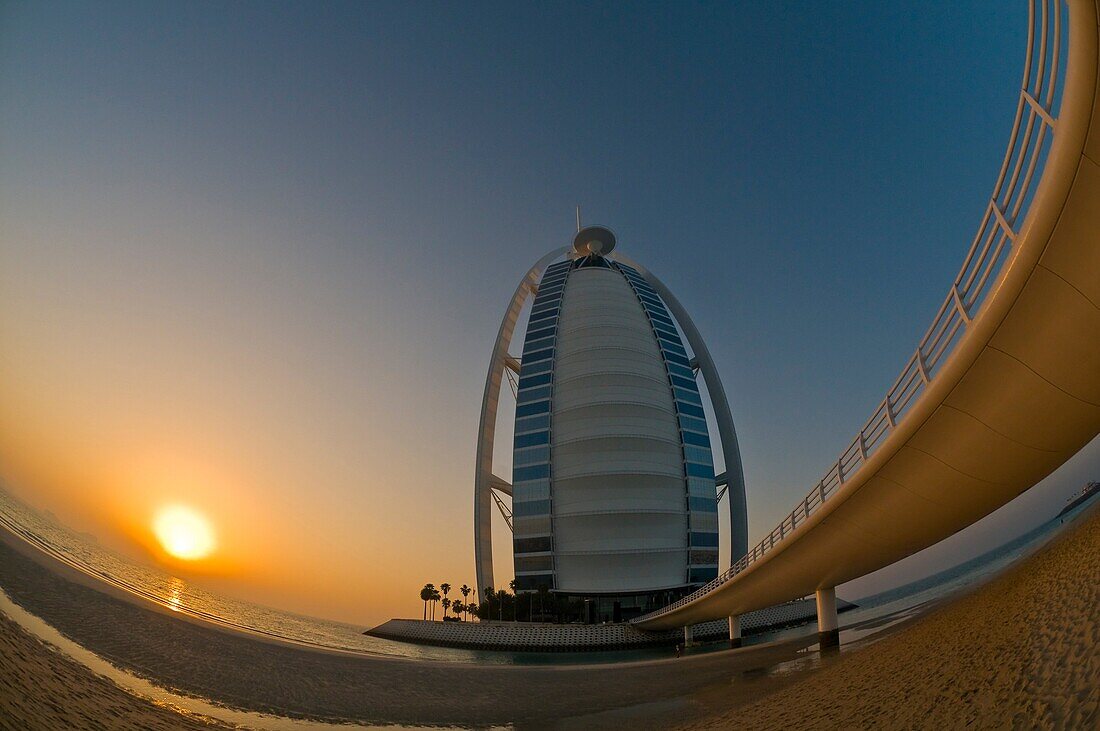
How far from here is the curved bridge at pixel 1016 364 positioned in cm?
611

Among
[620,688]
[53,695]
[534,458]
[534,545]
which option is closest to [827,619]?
[620,688]

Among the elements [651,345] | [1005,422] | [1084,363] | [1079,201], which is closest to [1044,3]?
[1079,201]

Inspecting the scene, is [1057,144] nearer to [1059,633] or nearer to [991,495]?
[1059,633]

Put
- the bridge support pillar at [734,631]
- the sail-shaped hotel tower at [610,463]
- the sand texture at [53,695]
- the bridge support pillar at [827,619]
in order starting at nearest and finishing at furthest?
the sand texture at [53,695] < the bridge support pillar at [827,619] < the bridge support pillar at [734,631] < the sail-shaped hotel tower at [610,463]

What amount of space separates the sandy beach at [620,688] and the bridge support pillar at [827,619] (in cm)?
556

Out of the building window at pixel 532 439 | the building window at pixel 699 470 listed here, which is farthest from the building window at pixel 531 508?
the building window at pixel 699 470

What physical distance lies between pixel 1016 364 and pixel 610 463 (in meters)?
64.8

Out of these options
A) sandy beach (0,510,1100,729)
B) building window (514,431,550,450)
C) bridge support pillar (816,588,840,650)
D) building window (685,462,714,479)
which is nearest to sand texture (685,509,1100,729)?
sandy beach (0,510,1100,729)

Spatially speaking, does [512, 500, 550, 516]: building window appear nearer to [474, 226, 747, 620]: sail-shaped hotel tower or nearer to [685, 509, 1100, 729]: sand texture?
[474, 226, 747, 620]: sail-shaped hotel tower

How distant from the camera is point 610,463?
2817 inches

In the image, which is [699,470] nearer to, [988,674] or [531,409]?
[531,409]

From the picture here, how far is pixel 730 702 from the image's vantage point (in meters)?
12.0

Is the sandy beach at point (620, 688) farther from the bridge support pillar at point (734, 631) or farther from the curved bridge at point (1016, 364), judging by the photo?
the bridge support pillar at point (734, 631)

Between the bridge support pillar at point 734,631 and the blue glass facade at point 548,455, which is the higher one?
the blue glass facade at point 548,455
